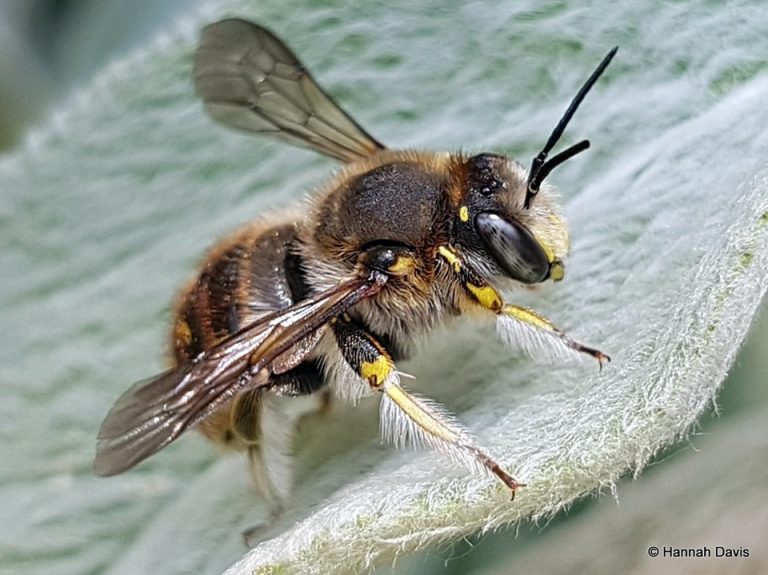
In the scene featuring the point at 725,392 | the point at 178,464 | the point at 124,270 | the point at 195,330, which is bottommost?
the point at 725,392

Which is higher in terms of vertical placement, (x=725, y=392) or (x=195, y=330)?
(x=195, y=330)

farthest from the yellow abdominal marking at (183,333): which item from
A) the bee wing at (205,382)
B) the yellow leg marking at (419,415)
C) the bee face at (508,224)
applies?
the bee face at (508,224)

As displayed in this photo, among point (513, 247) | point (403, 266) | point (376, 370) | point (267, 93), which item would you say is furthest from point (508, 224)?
point (267, 93)

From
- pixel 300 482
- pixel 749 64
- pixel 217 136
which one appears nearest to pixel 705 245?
pixel 749 64

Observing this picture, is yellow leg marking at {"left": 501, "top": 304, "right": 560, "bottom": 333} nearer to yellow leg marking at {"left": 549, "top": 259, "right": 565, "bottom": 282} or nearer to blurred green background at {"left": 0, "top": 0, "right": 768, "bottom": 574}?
yellow leg marking at {"left": 549, "top": 259, "right": 565, "bottom": 282}

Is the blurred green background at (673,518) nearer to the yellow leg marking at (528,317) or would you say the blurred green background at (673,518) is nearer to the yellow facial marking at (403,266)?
the yellow leg marking at (528,317)

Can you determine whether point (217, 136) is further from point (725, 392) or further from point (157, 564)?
point (725, 392)

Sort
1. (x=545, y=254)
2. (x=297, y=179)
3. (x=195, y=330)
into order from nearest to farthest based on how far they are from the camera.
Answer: (x=545, y=254)
(x=195, y=330)
(x=297, y=179)
